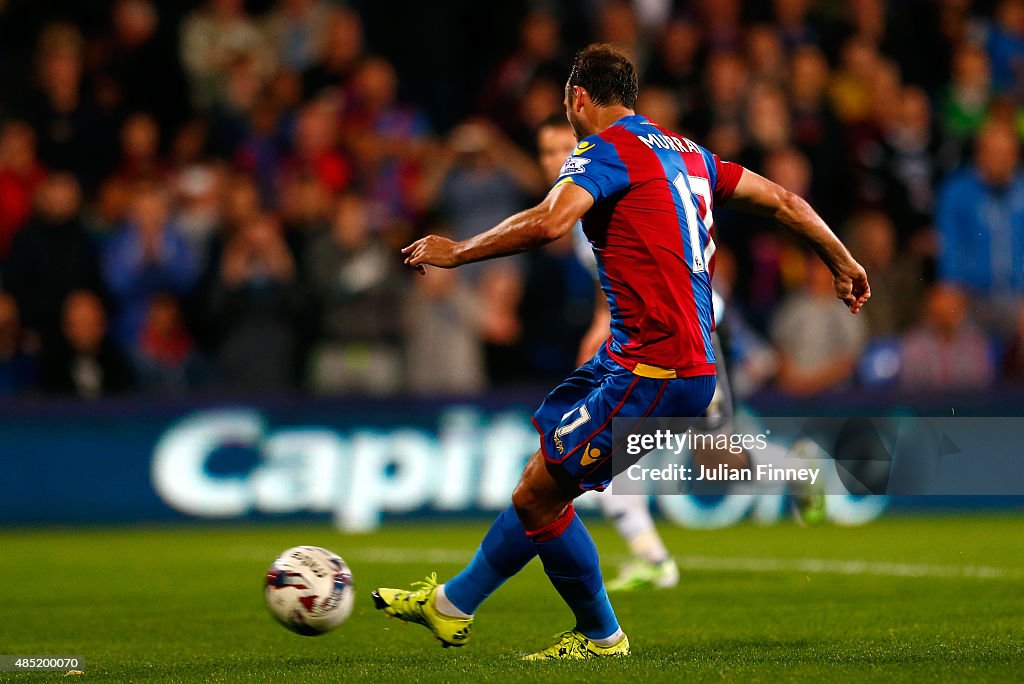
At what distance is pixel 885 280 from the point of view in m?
15.1

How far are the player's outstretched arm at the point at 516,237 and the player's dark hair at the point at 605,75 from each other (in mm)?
606

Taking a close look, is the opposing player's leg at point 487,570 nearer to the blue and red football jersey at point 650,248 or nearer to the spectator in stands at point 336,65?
the blue and red football jersey at point 650,248

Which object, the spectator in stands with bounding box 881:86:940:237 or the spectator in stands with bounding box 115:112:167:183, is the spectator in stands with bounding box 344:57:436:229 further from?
the spectator in stands with bounding box 881:86:940:237

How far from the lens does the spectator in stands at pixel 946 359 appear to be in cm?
1488

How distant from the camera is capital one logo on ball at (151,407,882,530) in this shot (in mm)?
14352

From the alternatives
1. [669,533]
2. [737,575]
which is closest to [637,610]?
[737,575]

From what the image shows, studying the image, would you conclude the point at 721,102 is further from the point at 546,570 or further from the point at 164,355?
the point at 546,570

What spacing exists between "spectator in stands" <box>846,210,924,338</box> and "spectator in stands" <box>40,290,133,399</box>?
6820 mm

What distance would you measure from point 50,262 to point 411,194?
11.3 feet

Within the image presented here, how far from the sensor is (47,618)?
8664 mm

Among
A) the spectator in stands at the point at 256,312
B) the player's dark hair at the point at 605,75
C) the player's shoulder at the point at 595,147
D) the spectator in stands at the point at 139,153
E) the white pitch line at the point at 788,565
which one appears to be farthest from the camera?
the spectator in stands at the point at 139,153

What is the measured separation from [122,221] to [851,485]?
704 cm

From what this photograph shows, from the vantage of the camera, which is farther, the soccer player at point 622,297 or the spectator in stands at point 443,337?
the spectator in stands at point 443,337
